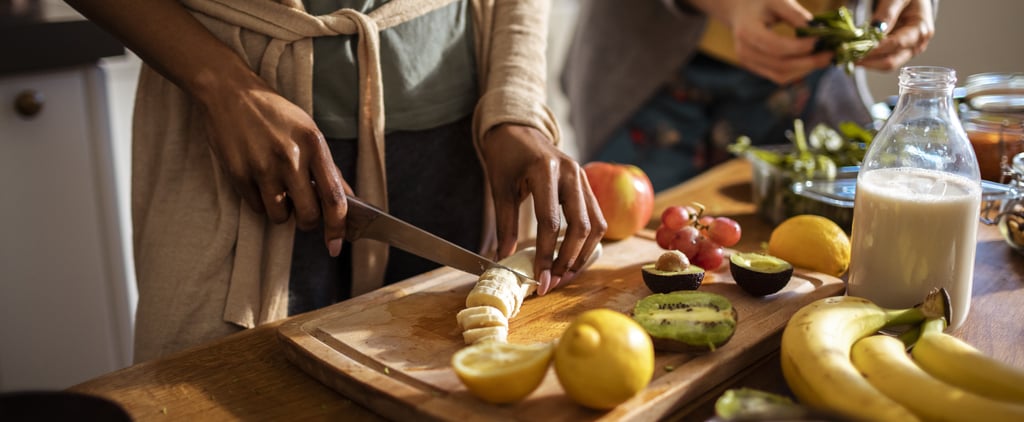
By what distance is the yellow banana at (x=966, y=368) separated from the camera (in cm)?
78

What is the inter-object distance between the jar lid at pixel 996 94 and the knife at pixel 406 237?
1.07m

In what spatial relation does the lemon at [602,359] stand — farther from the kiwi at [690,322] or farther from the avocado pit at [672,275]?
the avocado pit at [672,275]

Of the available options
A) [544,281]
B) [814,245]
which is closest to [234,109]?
[544,281]

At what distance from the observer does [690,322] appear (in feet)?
3.05

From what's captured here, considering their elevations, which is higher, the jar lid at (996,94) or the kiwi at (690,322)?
the jar lid at (996,94)

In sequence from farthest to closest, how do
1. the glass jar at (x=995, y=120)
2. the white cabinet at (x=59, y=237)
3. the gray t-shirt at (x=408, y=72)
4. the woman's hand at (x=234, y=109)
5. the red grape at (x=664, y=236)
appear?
the white cabinet at (x=59, y=237) → the glass jar at (x=995, y=120) → the red grape at (x=664, y=236) → the gray t-shirt at (x=408, y=72) → the woman's hand at (x=234, y=109)

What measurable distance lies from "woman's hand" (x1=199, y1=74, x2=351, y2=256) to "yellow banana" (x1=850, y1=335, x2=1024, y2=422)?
0.63 meters

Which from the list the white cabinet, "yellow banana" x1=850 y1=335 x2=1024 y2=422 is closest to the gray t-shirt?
"yellow banana" x1=850 y1=335 x2=1024 y2=422

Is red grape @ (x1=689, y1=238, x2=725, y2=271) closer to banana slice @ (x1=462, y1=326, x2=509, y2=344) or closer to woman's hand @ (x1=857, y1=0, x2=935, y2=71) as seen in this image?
banana slice @ (x1=462, y1=326, x2=509, y2=344)

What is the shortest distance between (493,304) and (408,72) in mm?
405

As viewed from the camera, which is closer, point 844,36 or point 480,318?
Result: point 480,318

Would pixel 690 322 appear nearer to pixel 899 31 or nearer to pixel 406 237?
pixel 406 237

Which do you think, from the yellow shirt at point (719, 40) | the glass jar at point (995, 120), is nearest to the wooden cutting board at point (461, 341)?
the glass jar at point (995, 120)

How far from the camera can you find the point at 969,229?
1.00 meters
